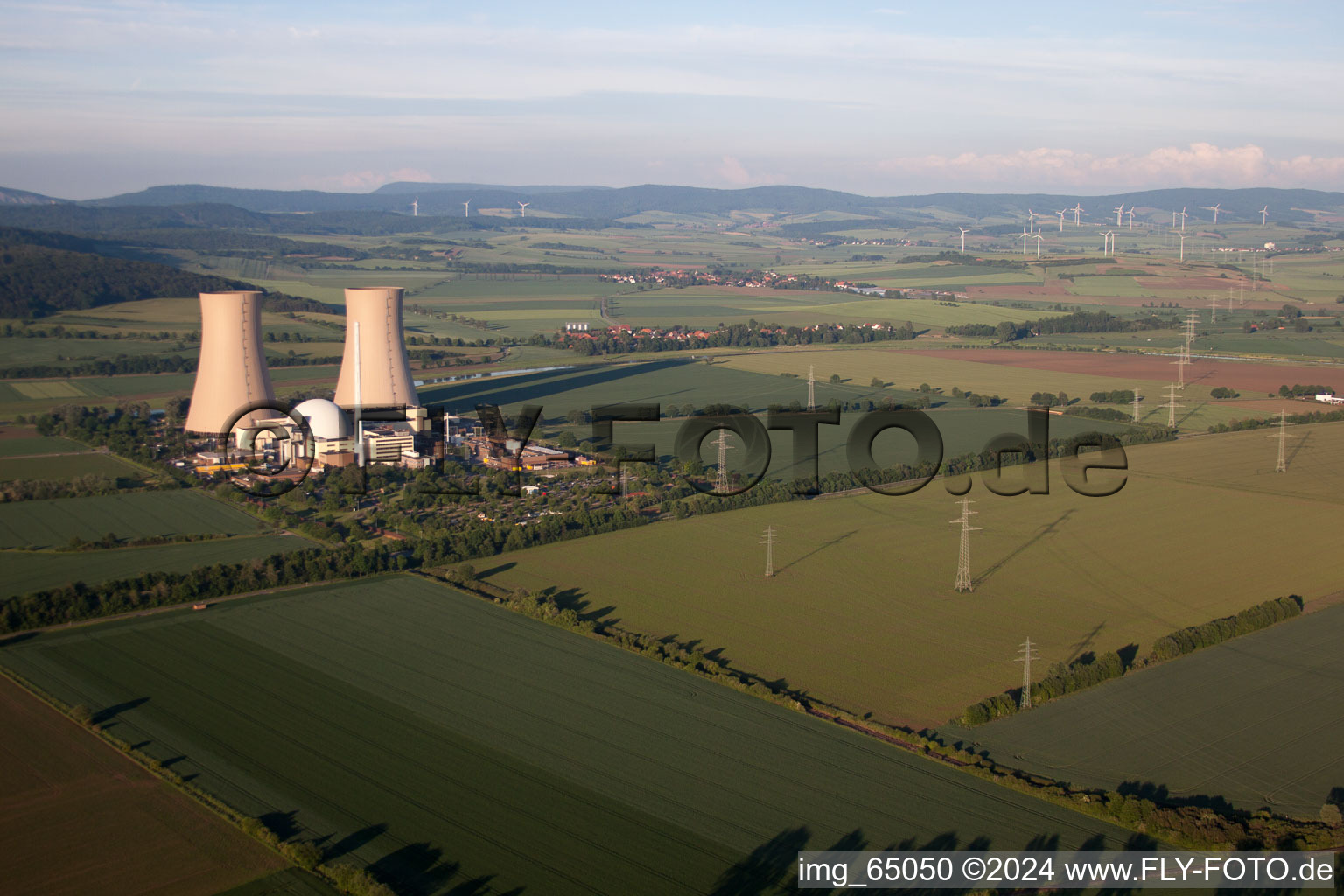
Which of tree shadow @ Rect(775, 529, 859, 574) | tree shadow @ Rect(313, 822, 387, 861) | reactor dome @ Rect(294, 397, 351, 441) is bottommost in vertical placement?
tree shadow @ Rect(313, 822, 387, 861)

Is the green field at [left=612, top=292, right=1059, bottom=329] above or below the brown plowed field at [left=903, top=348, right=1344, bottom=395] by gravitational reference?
above

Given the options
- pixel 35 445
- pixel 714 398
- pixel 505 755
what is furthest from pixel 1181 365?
pixel 35 445

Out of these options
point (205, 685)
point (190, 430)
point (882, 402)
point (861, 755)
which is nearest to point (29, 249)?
point (190, 430)

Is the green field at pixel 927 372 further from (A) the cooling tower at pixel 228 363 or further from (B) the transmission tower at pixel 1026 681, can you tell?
(B) the transmission tower at pixel 1026 681

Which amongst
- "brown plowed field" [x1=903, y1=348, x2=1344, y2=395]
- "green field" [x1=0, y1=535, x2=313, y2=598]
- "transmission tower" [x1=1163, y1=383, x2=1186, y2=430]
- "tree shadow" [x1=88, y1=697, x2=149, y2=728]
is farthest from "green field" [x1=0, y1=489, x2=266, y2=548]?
"brown plowed field" [x1=903, y1=348, x2=1344, y2=395]

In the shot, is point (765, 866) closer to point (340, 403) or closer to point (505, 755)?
point (505, 755)

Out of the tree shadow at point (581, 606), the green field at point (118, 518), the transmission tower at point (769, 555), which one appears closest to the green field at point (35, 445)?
the green field at point (118, 518)

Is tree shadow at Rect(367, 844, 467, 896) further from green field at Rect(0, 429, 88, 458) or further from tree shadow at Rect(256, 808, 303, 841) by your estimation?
green field at Rect(0, 429, 88, 458)
